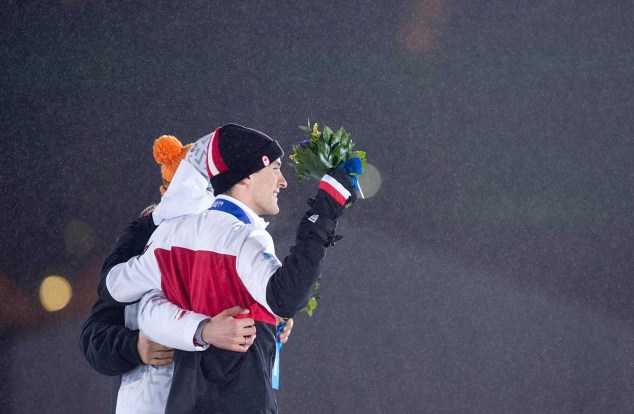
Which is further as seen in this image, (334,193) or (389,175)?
(389,175)

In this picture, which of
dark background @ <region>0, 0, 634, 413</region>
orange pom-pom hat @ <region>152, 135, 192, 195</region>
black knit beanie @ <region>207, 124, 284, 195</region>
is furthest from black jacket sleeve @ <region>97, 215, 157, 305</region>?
dark background @ <region>0, 0, 634, 413</region>

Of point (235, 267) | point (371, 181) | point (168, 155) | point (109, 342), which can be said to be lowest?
point (109, 342)

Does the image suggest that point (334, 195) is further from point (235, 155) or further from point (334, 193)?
point (235, 155)

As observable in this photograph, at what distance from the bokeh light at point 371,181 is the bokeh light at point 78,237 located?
120 centimetres

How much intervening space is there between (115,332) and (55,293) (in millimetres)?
1419

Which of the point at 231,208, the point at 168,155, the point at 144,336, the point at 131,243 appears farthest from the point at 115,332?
the point at 168,155

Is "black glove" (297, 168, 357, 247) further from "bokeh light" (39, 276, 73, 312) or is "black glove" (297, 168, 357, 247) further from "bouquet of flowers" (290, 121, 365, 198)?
"bokeh light" (39, 276, 73, 312)

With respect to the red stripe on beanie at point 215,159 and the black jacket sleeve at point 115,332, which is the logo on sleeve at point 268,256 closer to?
the red stripe on beanie at point 215,159

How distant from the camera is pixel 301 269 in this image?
1.29 meters

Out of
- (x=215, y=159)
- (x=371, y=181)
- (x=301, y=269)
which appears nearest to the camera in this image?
(x=301, y=269)

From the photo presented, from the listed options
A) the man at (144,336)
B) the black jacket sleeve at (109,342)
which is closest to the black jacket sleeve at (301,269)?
the man at (144,336)

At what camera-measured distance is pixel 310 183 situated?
3119 millimetres

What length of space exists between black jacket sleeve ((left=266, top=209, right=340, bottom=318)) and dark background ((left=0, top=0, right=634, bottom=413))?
1.74 m

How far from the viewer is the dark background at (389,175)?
2975 millimetres
